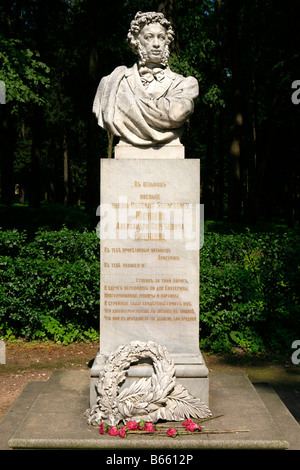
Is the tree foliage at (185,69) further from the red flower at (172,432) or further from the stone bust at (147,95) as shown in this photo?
the red flower at (172,432)

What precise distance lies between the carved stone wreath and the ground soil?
182 cm

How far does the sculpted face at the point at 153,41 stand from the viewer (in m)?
4.91

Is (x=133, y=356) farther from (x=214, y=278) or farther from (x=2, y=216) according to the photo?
(x=2, y=216)

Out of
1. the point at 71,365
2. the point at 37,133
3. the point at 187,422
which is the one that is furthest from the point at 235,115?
the point at 187,422

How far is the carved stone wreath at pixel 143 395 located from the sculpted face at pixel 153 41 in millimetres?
2917

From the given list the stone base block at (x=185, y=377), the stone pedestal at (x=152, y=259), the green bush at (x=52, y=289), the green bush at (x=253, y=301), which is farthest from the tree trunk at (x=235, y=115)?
the stone base block at (x=185, y=377)

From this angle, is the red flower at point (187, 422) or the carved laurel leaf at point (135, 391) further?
the carved laurel leaf at point (135, 391)

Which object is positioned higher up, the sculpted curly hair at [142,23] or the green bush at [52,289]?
the sculpted curly hair at [142,23]

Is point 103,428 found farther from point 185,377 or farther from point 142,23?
point 142,23

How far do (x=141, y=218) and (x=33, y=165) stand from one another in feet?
50.3

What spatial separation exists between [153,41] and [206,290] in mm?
4022

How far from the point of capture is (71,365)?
7.12 m

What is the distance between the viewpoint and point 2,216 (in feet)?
55.4

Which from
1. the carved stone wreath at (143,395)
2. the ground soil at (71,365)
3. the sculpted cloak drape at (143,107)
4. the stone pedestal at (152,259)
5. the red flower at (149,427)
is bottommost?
the ground soil at (71,365)
